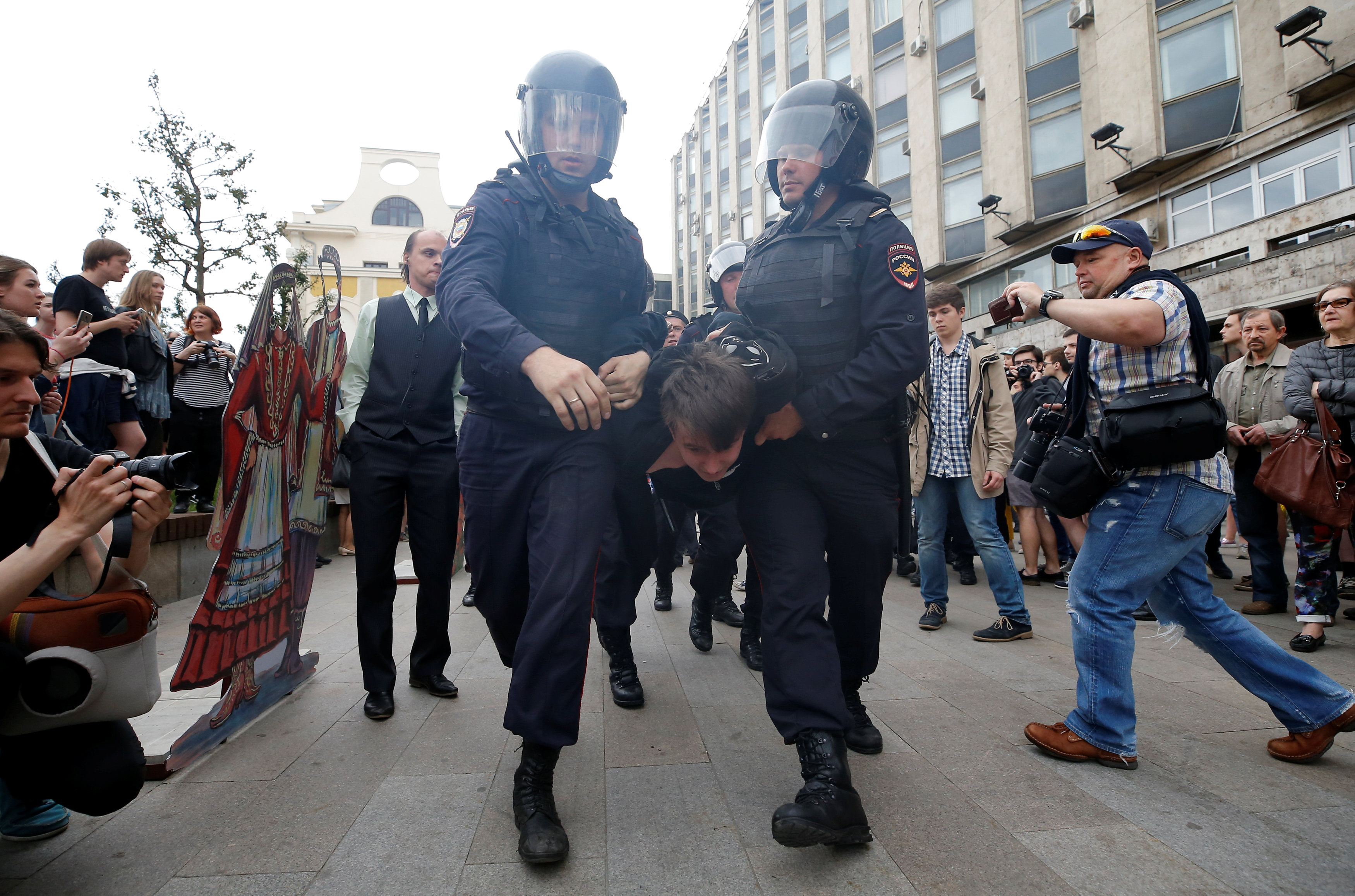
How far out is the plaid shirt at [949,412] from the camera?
4.57 m

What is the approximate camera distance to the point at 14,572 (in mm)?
1546

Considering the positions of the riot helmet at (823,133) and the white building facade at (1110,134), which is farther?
the white building facade at (1110,134)

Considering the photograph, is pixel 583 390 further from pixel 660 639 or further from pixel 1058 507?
pixel 660 639

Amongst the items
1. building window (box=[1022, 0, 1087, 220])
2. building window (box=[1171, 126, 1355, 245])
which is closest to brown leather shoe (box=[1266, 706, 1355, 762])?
building window (box=[1171, 126, 1355, 245])

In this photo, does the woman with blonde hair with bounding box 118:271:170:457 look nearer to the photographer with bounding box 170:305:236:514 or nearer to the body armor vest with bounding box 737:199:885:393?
the photographer with bounding box 170:305:236:514

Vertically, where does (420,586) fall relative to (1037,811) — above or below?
above

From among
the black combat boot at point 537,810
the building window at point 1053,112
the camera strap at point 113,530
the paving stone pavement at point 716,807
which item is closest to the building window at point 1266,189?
the building window at point 1053,112

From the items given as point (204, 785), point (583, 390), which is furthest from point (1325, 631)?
point (204, 785)

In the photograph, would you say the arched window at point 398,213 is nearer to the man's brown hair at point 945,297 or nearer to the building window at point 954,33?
the building window at point 954,33

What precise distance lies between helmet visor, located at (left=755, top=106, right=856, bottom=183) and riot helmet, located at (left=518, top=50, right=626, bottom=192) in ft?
1.76

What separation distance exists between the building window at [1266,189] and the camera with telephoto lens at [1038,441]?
14.0 meters

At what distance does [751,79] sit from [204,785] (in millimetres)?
41953

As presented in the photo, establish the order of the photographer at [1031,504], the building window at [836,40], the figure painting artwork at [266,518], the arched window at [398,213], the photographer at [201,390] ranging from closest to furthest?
the figure painting artwork at [266,518]
the photographer at [1031,504]
the photographer at [201,390]
the building window at [836,40]
the arched window at [398,213]

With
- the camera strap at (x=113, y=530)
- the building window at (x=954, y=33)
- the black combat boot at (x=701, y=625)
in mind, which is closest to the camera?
the camera strap at (x=113, y=530)
